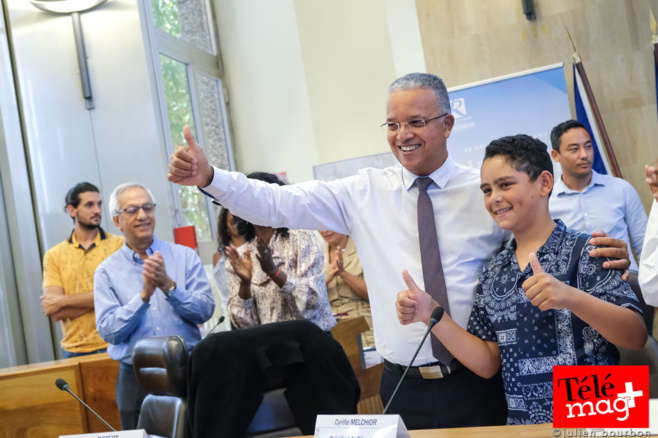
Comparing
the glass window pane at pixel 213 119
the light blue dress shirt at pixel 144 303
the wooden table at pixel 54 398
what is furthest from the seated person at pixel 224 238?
the glass window pane at pixel 213 119

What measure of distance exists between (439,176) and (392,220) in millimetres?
192

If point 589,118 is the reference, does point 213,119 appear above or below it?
above

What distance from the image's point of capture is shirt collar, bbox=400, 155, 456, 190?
2.04 m

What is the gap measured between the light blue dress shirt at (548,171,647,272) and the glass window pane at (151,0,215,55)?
397 cm

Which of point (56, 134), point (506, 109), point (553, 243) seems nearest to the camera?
point (553, 243)

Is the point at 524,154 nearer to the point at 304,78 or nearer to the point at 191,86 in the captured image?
the point at 304,78

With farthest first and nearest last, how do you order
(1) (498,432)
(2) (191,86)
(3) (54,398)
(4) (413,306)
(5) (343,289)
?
1. (2) (191,86)
2. (5) (343,289)
3. (3) (54,398)
4. (4) (413,306)
5. (1) (498,432)

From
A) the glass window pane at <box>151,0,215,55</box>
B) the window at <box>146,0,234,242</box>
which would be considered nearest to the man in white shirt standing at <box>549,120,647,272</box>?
the window at <box>146,0,234,242</box>

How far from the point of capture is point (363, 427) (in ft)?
4.47

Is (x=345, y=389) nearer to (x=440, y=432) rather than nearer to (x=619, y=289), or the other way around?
(x=440, y=432)

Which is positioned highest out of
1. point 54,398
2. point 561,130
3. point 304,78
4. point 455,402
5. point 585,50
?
point 304,78

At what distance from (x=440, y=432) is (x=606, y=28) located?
3910 mm

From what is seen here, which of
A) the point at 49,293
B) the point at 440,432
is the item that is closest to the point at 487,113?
the point at 49,293

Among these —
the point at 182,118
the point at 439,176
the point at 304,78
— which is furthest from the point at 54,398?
the point at 304,78
